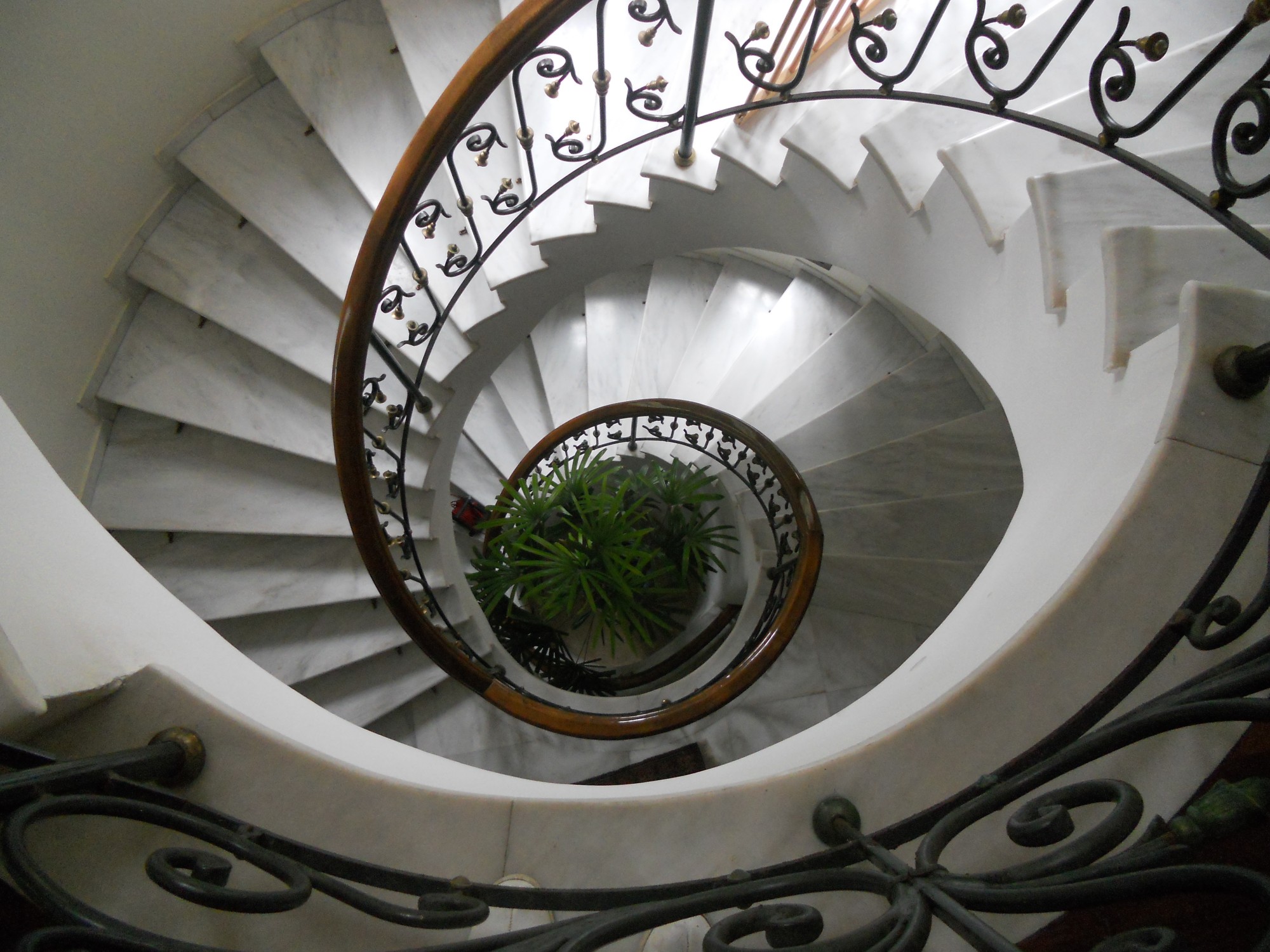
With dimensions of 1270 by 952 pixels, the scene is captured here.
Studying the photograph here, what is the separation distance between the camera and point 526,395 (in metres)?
5.30

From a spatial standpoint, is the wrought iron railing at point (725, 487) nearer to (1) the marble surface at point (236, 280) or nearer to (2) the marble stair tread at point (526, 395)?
(2) the marble stair tread at point (526, 395)

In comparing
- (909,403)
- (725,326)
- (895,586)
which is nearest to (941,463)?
(909,403)

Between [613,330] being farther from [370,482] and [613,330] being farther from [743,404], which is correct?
[370,482]

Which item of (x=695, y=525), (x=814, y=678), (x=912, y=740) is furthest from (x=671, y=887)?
(x=695, y=525)

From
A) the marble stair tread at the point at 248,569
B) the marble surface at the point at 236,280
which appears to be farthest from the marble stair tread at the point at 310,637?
the marble surface at the point at 236,280

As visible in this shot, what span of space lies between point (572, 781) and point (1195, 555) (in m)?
3.66

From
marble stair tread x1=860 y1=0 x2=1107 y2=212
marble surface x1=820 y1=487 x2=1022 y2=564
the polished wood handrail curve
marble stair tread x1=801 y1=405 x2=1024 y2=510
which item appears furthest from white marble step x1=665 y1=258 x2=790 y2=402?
marble stair tread x1=860 y1=0 x2=1107 y2=212

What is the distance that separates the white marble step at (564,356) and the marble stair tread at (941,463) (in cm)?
218

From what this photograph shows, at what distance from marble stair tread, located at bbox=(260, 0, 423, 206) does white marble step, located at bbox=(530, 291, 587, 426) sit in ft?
7.65

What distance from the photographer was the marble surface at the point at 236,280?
2.88m

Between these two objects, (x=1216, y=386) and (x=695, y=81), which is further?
(x=695, y=81)

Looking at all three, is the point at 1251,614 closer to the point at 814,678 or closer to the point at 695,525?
the point at 814,678

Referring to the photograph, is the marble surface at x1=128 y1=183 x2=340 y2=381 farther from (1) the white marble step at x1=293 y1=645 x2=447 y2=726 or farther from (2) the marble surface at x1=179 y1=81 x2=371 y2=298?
(1) the white marble step at x1=293 y1=645 x2=447 y2=726

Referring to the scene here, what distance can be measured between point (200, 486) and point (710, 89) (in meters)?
2.65
